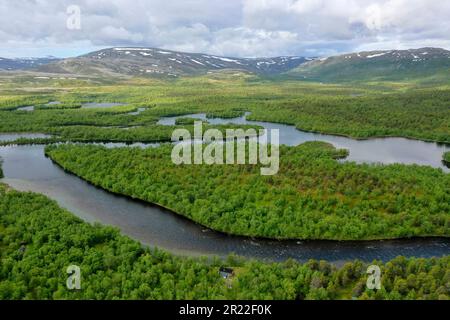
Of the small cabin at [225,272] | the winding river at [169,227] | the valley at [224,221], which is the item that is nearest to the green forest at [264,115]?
the valley at [224,221]

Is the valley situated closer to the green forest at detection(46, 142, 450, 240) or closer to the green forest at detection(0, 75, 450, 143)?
the green forest at detection(46, 142, 450, 240)

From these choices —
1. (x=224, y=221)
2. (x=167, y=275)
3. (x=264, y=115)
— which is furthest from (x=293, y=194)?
(x=264, y=115)

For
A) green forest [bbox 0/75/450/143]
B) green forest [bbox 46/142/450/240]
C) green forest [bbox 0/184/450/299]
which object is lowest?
green forest [bbox 0/184/450/299]

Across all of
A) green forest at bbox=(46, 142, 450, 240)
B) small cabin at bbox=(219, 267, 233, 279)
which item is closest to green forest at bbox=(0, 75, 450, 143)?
green forest at bbox=(46, 142, 450, 240)

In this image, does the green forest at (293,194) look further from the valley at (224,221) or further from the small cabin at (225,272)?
the small cabin at (225,272)

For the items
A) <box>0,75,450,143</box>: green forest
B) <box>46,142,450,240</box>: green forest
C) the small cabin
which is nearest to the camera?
the small cabin
